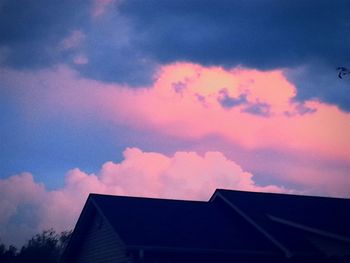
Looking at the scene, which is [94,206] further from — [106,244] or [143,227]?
[143,227]

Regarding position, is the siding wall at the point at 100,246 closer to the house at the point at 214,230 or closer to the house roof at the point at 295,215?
the house at the point at 214,230

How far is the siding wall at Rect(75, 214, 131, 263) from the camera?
73.3ft

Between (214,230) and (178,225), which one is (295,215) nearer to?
(214,230)

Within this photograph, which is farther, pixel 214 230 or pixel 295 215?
pixel 295 215

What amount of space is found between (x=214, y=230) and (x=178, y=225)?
162cm

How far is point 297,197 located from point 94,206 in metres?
11.1

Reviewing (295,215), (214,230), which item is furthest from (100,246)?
(295,215)

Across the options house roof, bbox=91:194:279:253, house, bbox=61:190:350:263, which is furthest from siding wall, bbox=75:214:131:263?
house roof, bbox=91:194:279:253

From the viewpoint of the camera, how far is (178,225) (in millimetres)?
22844

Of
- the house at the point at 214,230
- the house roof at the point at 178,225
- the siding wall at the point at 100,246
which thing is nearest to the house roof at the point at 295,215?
the house at the point at 214,230

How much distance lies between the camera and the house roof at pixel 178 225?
20.8 meters

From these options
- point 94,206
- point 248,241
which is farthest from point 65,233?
point 248,241

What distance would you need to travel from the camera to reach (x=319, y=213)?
83.4 ft

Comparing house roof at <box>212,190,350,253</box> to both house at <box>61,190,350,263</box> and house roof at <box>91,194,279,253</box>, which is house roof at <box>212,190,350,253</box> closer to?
house at <box>61,190,350,263</box>
